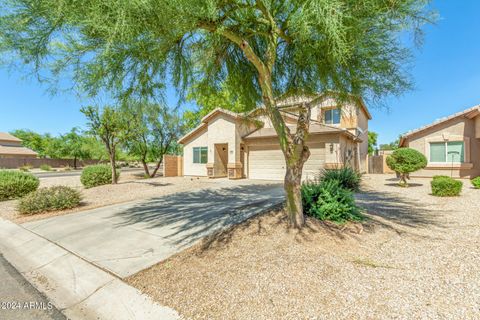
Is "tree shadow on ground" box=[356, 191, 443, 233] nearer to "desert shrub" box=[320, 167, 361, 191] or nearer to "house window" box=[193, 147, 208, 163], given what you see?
"desert shrub" box=[320, 167, 361, 191]

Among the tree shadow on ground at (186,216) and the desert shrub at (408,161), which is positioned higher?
the desert shrub at (408,161)

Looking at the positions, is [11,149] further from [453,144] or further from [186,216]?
[453,144]

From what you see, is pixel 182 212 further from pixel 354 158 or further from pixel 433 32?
pixel 354 158

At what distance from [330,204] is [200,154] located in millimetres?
15837

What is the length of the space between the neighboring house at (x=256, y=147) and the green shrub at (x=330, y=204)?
7213mm

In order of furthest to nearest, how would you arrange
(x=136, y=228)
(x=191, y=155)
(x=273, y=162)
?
(x=191, y=155)
(x=273, y=162)
(x=136, y=228)

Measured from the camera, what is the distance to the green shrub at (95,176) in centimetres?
1431

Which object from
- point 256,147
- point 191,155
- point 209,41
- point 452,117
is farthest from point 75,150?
point 452,117

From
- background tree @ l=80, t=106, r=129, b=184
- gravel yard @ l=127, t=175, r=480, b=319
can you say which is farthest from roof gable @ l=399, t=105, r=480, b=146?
background tree @ l=80, t=106, r=129, b=184

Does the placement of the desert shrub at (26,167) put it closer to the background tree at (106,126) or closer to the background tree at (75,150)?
the background tree at (75,150)

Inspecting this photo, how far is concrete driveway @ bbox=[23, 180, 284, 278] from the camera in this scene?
14.8ft

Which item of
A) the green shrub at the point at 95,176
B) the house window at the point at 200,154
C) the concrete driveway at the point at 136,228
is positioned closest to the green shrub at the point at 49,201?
the concrete driveway at the point at 136,228

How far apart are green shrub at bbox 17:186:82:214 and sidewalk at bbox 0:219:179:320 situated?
2.98 meters

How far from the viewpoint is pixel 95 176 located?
14430 mm
